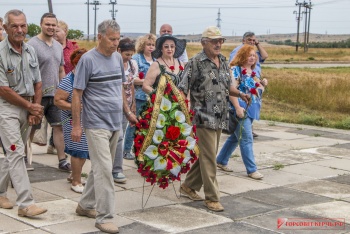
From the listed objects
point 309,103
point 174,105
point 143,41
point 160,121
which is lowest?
point 309,103

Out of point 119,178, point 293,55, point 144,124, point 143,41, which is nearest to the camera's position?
point 144,124

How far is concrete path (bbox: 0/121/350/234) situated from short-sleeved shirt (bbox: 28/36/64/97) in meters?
1.15

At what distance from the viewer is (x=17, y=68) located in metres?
6.75

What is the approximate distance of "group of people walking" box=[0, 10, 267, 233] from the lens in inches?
250

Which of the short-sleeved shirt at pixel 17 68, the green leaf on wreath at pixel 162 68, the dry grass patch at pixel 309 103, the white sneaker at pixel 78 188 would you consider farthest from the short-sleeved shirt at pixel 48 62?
the dry grass patch at pixel 309 103

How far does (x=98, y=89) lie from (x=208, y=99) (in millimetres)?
1429

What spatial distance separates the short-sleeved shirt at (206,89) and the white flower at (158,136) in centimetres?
46

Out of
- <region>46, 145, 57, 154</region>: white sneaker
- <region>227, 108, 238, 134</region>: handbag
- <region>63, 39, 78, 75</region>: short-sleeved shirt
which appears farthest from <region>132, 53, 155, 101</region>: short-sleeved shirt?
<region>46, 145, 57, 154</region>: white sneaker

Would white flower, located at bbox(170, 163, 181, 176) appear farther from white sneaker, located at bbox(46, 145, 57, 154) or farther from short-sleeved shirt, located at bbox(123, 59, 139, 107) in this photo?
white sneaker, located at bbox(46, 145, 57, 154)

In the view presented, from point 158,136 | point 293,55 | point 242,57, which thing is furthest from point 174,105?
point 293,55

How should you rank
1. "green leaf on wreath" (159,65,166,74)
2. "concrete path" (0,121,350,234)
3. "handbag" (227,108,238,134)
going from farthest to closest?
"handbag" (227,108,238,134) < "green leaf on wreath" (159,65,166,74) < "concrete path" (0,121,350,234)

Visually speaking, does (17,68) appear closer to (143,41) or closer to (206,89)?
(206,89)

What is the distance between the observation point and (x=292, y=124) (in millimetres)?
15203

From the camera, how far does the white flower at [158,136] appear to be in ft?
23.3
